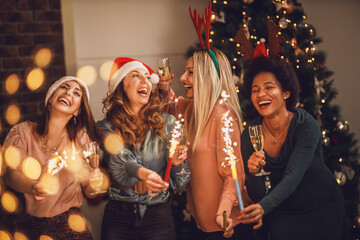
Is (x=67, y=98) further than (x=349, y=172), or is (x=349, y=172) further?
(x=349, y=172)

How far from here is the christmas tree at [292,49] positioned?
10.1 feet

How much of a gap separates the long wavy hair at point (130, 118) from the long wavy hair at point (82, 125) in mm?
100

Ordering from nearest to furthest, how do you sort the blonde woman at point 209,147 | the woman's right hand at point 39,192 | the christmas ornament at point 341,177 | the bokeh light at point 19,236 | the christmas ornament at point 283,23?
1. the woman's right hand at point 39,192
2. the blonde woman at point 209,147
3. the christmas ornament at point 283,23
4. the christmas ornament at point 341,177
5. the bokeh light at point 19,236

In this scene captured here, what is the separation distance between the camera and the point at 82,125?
2252mm

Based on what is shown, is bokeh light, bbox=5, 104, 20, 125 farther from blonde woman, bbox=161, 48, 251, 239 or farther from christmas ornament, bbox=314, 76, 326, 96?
christmas ornament, bbox=314, 76, 326, 96

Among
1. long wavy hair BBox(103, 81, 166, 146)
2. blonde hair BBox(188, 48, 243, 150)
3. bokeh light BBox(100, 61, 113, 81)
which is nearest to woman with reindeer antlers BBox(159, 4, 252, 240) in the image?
blonde hair BBox(188, 48, 243, 150)

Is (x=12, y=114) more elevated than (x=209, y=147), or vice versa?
(x=12, y=114)

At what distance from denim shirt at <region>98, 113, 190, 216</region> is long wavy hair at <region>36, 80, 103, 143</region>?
0.05m

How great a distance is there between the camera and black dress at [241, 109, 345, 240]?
2166 mm

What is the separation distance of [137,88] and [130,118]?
17 centimetres

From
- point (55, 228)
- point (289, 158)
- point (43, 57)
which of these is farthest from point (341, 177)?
point (43, 57)

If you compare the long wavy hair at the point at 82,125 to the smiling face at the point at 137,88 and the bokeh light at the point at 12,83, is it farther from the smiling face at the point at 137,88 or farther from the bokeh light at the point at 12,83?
the bokeh light at the point at 12,83

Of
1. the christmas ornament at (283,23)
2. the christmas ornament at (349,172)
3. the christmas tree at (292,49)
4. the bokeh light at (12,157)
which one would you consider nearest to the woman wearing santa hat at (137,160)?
the bokeh light at (12,157)

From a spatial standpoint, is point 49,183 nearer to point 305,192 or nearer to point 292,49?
point 305,192
